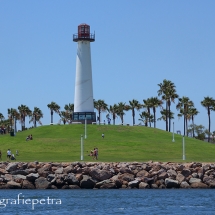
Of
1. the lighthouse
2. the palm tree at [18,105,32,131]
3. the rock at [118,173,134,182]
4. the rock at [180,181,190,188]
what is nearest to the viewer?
the rock at [180,181,190,188]

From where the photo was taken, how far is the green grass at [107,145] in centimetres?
7038

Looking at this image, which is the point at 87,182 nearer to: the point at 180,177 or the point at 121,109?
the point at 180,177

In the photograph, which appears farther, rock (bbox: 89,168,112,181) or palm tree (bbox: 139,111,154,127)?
palm tree (bbox: 139,111,154,127)

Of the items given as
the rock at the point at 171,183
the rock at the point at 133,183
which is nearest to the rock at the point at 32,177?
the rock at the point at 133,183

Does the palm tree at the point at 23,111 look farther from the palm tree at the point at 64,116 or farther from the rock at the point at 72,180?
the rock at the point at 72,180

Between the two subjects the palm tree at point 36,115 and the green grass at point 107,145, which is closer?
the green grass at point 107,145

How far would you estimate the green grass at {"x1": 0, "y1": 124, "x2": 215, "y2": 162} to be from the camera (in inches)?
2771

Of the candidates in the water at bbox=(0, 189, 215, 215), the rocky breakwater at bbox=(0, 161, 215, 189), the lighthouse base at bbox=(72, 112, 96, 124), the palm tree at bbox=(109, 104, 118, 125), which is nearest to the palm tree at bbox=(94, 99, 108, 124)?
the palm tree at bbox=(109, 104, 118, 125)

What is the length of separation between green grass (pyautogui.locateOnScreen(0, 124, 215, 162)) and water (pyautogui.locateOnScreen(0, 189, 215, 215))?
15449 mm

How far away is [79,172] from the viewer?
5434 centimetres

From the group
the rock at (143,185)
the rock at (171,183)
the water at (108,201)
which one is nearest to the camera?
the water at (108,201)

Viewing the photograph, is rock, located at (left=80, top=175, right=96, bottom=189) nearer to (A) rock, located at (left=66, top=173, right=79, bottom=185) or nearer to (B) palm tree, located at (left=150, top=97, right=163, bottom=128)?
(A) rock, located at (left=66, top=173, right=79, bottom=185)

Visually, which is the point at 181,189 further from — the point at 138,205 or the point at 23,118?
the point at 23,118

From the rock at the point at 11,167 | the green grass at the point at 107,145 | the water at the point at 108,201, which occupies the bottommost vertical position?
the water at the point at 108,201
